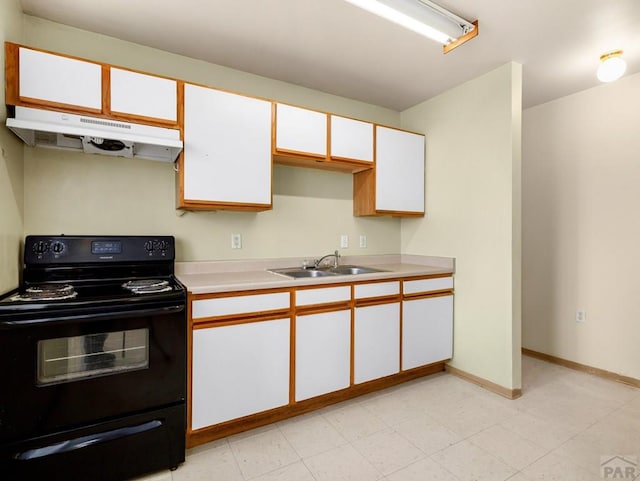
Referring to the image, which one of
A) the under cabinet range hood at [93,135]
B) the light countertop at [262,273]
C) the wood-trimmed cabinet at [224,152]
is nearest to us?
the under cabinet range hood at [93,135]

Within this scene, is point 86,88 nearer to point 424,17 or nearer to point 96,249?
point 96,249

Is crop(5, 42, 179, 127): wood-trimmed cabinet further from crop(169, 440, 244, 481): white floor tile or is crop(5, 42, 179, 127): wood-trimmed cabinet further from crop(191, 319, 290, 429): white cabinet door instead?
crop(169, 440, 244, 481): white floor tile

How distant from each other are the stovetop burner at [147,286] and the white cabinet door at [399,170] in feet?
6.04

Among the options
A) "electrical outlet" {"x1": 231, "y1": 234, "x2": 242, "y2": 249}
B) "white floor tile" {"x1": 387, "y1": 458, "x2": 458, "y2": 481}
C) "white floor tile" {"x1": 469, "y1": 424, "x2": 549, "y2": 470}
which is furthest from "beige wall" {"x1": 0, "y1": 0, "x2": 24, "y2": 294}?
"white floor tile" {"x1": 469, "y1": 424, "x2": 549, "y2": 470}

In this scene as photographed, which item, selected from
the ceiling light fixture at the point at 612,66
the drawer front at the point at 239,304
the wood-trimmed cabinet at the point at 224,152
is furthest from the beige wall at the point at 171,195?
the ceiling light fixture at the point at 612,66

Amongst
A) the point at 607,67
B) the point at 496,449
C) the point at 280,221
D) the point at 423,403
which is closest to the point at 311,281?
the point at 280,221

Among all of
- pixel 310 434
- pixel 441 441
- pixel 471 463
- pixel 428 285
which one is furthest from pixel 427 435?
pixel 428 285

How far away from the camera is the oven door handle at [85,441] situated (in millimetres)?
A: 1451

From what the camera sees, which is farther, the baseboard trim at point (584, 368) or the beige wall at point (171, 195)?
the baseboard trim at point (584, 368)

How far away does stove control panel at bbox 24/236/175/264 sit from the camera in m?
1.87

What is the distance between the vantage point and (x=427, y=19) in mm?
1917

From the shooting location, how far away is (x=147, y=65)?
2.31 metres

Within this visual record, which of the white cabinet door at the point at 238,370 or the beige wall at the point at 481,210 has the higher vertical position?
the beige wall at the point at 481,210

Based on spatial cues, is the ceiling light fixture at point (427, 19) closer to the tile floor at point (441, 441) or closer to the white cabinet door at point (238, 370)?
the white cabinet door at point (238, 370)
